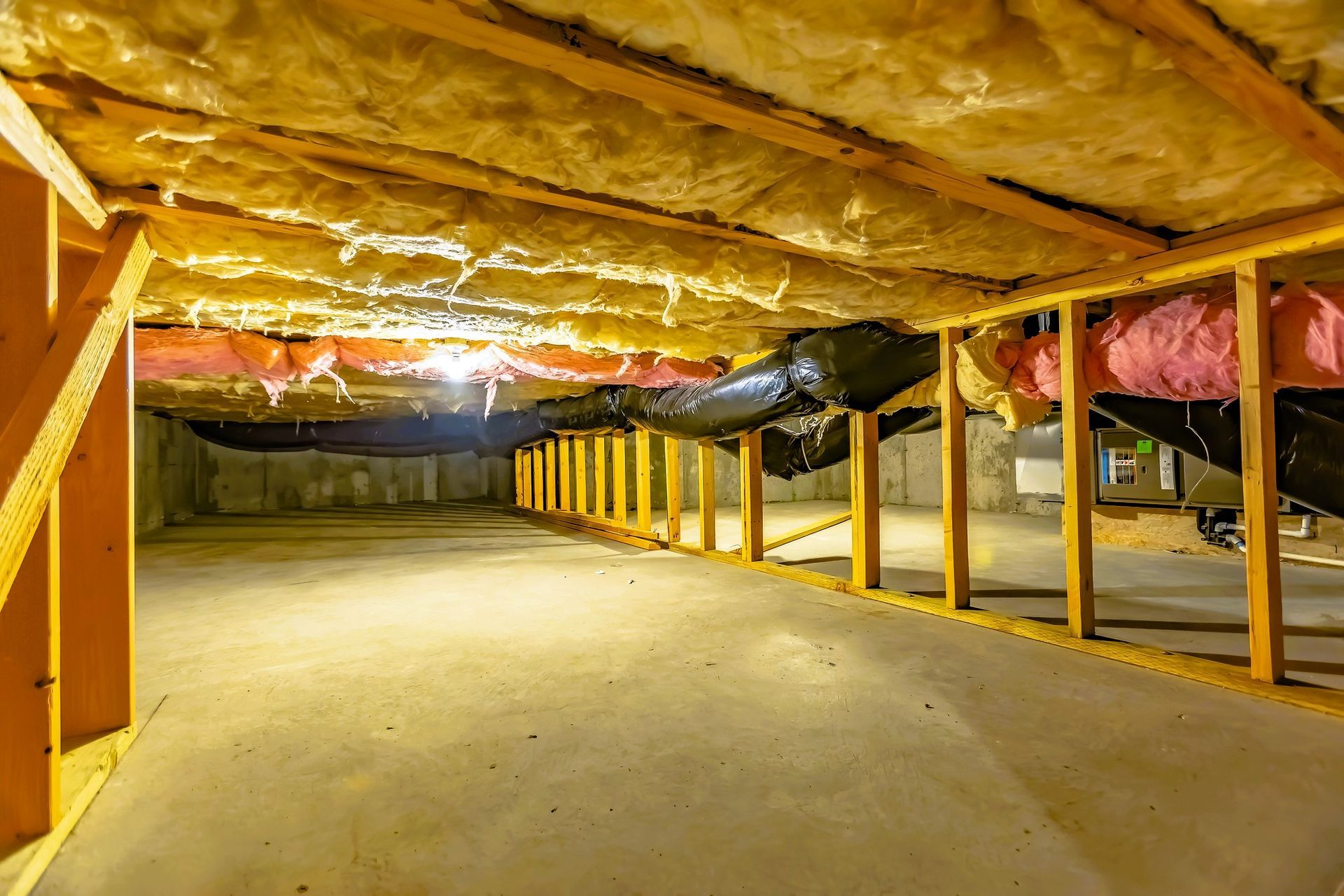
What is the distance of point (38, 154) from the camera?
1140 millimetres

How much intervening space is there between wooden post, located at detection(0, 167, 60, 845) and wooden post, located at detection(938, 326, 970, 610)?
2.74 m

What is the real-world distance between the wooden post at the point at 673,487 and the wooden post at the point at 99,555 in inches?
122

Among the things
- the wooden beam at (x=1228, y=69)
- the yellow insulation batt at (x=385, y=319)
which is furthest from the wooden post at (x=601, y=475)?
the wooden beam at (x=1228, y=69)

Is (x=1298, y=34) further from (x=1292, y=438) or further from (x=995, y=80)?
(x=1292, y=438)

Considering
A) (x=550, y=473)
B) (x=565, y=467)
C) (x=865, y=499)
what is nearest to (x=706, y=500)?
(x=865, y=499)

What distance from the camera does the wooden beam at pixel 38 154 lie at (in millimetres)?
1017

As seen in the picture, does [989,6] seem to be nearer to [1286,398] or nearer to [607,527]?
[1286,398]

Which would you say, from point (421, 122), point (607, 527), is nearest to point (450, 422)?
point (607, 527)

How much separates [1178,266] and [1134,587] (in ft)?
6.50

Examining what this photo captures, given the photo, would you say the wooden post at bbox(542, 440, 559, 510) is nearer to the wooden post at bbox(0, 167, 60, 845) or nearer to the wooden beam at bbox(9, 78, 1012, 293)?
the wooden beam at bbox(9, 78, 1012, 293)

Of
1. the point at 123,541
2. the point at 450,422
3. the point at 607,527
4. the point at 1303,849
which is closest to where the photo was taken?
the point at 1303,849

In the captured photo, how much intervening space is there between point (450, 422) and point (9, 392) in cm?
605

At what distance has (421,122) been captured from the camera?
117 cm

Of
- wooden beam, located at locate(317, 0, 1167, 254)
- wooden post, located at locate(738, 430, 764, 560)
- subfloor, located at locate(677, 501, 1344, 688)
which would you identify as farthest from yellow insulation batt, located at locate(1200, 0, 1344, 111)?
wooden post, located at locate(738, 430, 764, 560)
